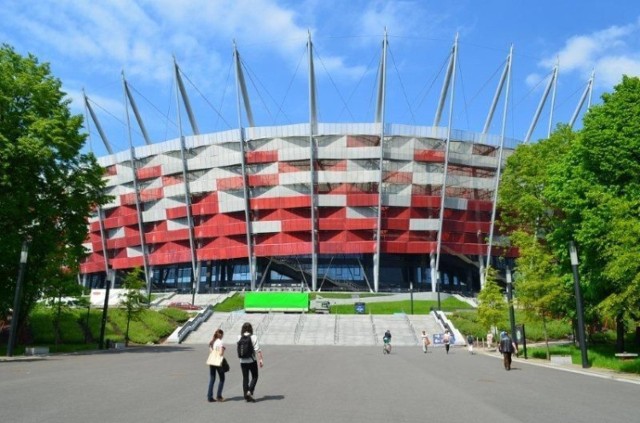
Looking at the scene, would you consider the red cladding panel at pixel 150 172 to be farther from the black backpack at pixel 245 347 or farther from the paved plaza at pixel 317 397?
the black backpack at pixel 245 347

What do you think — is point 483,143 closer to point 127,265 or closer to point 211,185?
point 211,185

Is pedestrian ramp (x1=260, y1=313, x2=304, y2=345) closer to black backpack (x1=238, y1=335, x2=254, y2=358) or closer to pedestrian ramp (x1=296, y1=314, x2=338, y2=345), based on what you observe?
pedestrian ramp (x1=296, y1=314, x2=338, y2=345)

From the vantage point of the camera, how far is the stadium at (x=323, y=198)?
3270 inches

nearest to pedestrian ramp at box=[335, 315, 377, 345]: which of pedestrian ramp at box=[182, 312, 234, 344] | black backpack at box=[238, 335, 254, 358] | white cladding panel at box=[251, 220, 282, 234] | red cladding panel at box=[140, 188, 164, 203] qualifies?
pedestrian ramp at box=[182, 312, 234, 344]

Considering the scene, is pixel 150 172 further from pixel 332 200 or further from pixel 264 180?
pixel 332 200

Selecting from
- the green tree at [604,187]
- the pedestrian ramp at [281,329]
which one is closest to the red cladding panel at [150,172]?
the pedestrian ramp at [281,329]

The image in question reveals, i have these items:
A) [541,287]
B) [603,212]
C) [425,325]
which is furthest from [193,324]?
[603,212]

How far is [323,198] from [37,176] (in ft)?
183

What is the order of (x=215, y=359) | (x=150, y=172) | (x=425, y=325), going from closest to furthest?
(x=215, y=359) < (x=425, y=325) < (x=150, y=172)

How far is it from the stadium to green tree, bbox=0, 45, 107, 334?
4861cm

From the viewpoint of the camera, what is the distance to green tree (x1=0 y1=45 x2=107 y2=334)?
2795 centimetres

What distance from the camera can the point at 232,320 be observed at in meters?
57.1

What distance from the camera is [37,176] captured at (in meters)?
29.6

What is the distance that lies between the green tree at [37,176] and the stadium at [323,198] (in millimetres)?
48605
